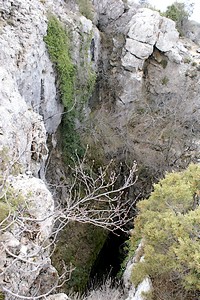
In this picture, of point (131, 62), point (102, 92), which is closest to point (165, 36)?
point (131, 62)

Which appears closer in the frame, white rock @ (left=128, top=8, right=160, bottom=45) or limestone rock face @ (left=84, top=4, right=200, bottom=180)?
limestone rock face @ (left=84, top=4, right=200, bottom=180)

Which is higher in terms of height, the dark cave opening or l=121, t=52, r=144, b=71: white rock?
l=121, t=52, r=144, b=71: white rock

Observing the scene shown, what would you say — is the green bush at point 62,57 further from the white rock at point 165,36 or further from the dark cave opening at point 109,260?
the dark cave opening at point 109,260

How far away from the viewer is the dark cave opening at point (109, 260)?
525 inches

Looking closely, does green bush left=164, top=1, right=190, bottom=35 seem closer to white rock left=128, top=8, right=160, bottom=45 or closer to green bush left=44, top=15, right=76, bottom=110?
white rock left=128, top=8, right=160, bottom=45

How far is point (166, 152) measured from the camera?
15.1m

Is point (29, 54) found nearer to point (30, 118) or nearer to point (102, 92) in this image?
point (30, 118)

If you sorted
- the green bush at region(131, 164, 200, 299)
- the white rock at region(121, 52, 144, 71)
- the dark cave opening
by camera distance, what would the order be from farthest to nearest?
the white rock at region(121, 52, 144, 71)
the dark cave opening
the green bush at region(131, 164, 200, 299)

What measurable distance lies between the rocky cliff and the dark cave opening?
3.26 m

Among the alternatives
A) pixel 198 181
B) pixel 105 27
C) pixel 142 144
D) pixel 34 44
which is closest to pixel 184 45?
pixel 105 27

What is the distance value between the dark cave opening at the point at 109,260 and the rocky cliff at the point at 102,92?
3.26 meters

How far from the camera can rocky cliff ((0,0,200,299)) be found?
8.66 m

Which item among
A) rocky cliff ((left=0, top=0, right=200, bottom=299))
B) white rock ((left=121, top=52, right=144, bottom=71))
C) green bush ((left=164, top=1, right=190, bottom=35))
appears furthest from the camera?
green bush ((left=164, top=1, right=190, bottom=35))

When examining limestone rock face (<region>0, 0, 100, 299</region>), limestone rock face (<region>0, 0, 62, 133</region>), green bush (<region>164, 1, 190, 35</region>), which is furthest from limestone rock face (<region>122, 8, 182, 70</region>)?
limestone rock face (<region>0, 0, 62, 133</region>)
